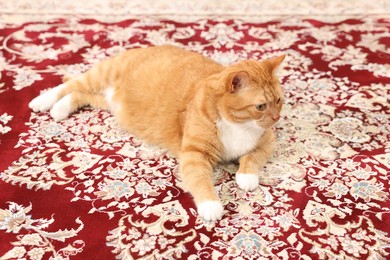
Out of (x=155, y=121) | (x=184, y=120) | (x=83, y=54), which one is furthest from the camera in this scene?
(x=83, y=54)

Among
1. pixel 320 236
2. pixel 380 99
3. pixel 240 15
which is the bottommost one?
pixel 320 236

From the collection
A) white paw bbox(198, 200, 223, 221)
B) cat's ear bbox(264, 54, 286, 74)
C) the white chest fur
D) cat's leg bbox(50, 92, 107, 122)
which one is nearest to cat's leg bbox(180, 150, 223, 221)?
white paw bbox(198, 200, 223, 221)

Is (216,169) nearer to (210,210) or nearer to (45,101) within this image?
(210,210)

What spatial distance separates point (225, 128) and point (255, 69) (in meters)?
0.25

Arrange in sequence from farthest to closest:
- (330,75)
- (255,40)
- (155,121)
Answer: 1. (255,40)
2. (330,75)
3. (155,121)

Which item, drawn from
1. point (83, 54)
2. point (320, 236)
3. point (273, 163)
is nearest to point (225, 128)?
point (273, 163)

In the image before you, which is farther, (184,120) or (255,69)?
(184,120)

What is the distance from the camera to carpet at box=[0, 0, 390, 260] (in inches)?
60.3

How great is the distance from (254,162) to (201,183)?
250mm

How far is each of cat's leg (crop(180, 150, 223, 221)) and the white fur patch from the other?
81 centimetres

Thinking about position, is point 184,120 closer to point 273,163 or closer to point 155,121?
point 155,121

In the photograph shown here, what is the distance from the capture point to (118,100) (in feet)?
7.06

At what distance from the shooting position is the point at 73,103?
7.25ft

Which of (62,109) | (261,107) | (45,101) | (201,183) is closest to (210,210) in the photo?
(201,183)
